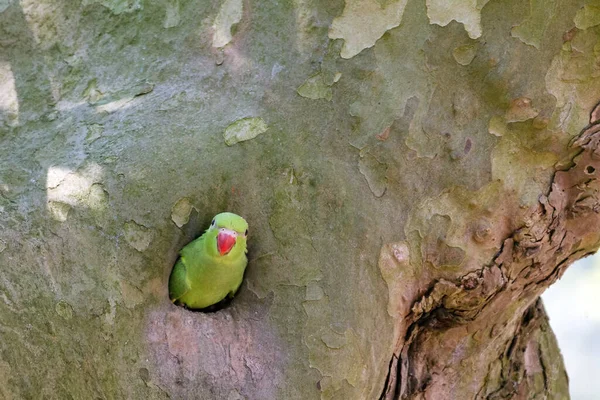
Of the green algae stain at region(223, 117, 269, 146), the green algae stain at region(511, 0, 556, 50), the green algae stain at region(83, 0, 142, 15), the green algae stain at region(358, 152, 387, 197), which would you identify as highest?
the green algae stain at region(83, 0, 142, 15)

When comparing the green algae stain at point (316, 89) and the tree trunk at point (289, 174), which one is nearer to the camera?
the tree trunk at point (289, 174)

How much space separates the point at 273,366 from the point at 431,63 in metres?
1.46

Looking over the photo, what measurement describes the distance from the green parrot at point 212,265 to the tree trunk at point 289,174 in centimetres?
6

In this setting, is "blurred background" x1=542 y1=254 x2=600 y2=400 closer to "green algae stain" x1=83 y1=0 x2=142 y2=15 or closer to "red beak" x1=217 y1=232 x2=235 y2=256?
"red beak" x1=217 y1=232 x2=235 y2=256

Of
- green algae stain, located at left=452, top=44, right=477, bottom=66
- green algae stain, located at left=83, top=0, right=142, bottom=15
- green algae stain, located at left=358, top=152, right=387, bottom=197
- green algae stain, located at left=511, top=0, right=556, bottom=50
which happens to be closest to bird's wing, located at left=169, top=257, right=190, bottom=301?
green algae stain, located at left=358, top=152, right=387, bottom=197

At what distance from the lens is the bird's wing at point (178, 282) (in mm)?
2872

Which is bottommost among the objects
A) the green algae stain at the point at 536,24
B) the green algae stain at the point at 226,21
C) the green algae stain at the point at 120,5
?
the green algae stain at the point at 536,24

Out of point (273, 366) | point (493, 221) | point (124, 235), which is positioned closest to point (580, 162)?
point (493, 221)

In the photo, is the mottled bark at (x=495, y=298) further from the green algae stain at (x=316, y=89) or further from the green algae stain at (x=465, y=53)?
the green algae stain at (x=316, y=89)

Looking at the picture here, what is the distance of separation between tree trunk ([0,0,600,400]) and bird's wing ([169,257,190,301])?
21 cm

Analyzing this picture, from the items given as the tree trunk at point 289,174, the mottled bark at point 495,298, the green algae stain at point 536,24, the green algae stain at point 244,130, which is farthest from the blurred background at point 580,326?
the green algae stain at point 244,130

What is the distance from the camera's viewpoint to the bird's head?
264cm

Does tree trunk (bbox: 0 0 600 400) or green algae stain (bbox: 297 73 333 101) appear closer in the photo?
tree trunk (bbox: 0 0 600 400)

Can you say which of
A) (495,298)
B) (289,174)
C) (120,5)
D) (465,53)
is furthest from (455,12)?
(120,5)
